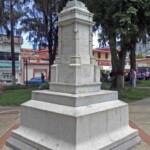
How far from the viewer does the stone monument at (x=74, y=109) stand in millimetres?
Answer: 5879

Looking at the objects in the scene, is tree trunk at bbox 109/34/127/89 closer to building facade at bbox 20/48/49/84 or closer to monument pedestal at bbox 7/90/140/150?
monument pedestal at bbox 7/90/140/150

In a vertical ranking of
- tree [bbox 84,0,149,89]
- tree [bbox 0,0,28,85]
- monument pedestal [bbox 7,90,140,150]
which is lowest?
monument pedestal [bbox 7,90,140,150]

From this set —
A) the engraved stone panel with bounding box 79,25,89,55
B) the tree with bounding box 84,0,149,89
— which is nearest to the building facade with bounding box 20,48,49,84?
the tree with bounding box 84,0,149,89

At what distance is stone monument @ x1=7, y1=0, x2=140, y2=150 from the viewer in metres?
5.88

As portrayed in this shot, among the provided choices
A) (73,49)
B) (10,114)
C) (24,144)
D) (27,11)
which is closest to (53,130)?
(24,144)

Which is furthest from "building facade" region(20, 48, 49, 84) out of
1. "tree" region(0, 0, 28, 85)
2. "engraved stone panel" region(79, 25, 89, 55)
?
"engraved stone panel" region(79, 25, 89, 55)

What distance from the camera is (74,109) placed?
234 inches

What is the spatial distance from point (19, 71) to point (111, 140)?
45396mm

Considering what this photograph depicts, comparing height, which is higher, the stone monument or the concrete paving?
the stone monument

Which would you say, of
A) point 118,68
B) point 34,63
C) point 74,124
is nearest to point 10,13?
point 118,68

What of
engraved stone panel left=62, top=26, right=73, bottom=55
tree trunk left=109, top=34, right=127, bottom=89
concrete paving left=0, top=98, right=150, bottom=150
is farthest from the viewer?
tree trunk left=109, top=34, right=127, bottom=89

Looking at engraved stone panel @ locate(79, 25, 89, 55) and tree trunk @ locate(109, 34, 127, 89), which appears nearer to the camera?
engraved stone panel @ locate(79, 25, 89, 55)

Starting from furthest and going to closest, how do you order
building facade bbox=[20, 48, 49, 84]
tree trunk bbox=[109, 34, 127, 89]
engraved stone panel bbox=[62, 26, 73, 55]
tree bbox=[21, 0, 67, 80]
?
building facade bbox=[20, 48, 49, 84]
tree bbox=[21, 0, 67, 80]
tree trunk bbox=[109, 34, 127, 89]
engraved stone panel bbox=[62, 26, 73, 55]

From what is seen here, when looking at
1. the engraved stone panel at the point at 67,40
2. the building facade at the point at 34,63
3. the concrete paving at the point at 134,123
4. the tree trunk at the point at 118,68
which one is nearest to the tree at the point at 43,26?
the tree trunk at the point at 118,68
